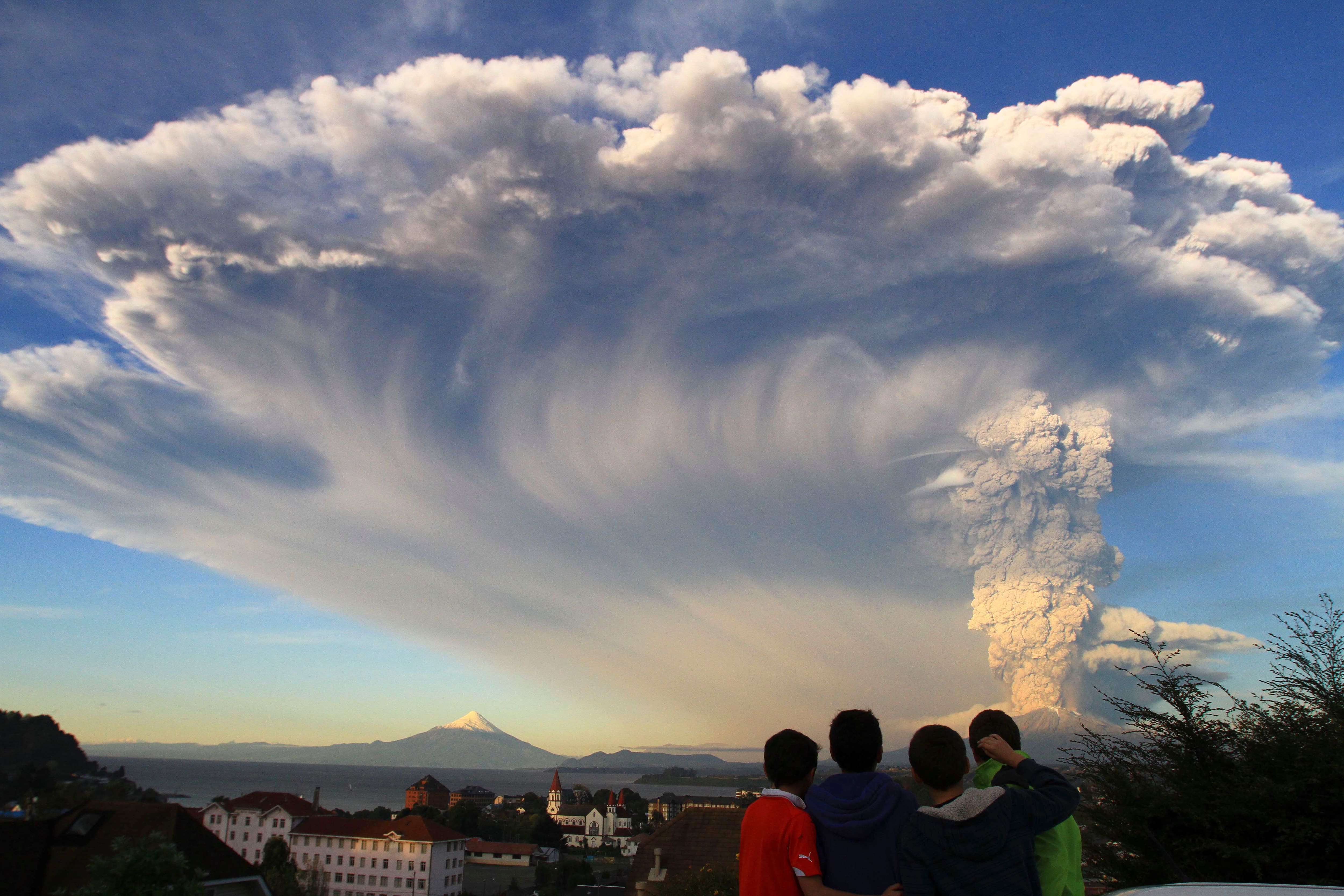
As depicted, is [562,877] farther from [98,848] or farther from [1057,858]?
[1057,858]

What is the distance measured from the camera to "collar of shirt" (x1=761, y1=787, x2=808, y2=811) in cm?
306

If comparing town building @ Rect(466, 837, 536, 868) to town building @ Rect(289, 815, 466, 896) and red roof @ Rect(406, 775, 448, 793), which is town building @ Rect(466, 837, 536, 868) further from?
red roof @ Rect(406, 775, 448, 793)

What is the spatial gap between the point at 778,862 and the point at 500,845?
389ft

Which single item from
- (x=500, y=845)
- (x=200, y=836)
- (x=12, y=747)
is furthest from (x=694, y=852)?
(x=12, y=747)

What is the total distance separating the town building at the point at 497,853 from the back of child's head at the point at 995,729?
359 ft

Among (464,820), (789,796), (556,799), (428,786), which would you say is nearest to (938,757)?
(789,796)

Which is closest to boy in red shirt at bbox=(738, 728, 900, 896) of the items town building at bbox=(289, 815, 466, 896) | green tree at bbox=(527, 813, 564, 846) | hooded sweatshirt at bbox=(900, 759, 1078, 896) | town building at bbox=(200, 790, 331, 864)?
hooded sweatshirt at bbox=(900, 759, 1078, 896)

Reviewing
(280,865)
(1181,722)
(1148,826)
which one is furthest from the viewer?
(280,865)

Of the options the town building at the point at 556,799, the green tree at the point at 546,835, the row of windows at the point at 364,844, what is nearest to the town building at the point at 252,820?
the row of windows at the point at 364,844

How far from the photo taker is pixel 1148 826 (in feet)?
33.0

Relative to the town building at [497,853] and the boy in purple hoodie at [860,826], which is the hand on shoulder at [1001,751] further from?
the town building at [497,853]

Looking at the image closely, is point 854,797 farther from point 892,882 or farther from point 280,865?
point 280,865

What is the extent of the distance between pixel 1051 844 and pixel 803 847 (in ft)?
3.93

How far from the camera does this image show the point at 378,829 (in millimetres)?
73562
